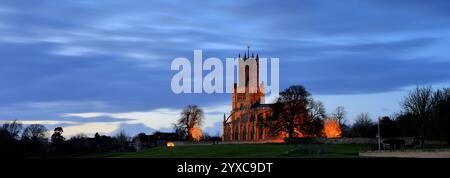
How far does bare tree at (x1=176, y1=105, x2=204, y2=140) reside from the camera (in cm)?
18075

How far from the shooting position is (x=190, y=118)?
594ft

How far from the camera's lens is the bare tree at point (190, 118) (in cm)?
18075

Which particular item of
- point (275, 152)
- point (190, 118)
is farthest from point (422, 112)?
point (190, 118)

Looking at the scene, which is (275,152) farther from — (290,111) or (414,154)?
(290,111)

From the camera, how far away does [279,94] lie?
133 metres

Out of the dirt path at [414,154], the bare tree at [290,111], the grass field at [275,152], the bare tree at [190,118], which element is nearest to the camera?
the dirt path at [414,154]

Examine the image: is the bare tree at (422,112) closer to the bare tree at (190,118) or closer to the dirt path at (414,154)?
the dirt path at (414,154)

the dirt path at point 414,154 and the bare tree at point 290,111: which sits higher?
the bare tree at point 290,111

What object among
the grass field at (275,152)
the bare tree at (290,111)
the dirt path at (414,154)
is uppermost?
the bare tree at (290,111)

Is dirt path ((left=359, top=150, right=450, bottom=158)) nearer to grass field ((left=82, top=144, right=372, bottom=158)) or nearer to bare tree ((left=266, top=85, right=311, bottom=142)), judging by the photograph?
grass field ((left=82, top=144, right=372, bottom=158))

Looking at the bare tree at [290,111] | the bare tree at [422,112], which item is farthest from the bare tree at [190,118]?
the bare tree at [422,112]

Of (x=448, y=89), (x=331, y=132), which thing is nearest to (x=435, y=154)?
(x=448, y=89)

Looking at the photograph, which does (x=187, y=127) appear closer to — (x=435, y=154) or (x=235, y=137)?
(x=235, y=137)

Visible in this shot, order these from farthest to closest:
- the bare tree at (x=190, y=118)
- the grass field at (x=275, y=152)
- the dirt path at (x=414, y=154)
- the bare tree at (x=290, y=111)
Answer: the bare tree at (x=190, y=118)
the bare tree at (x=290, y=111)
the grass field at (x=275, y=152)
the dirt path at (x=414, y=154)
